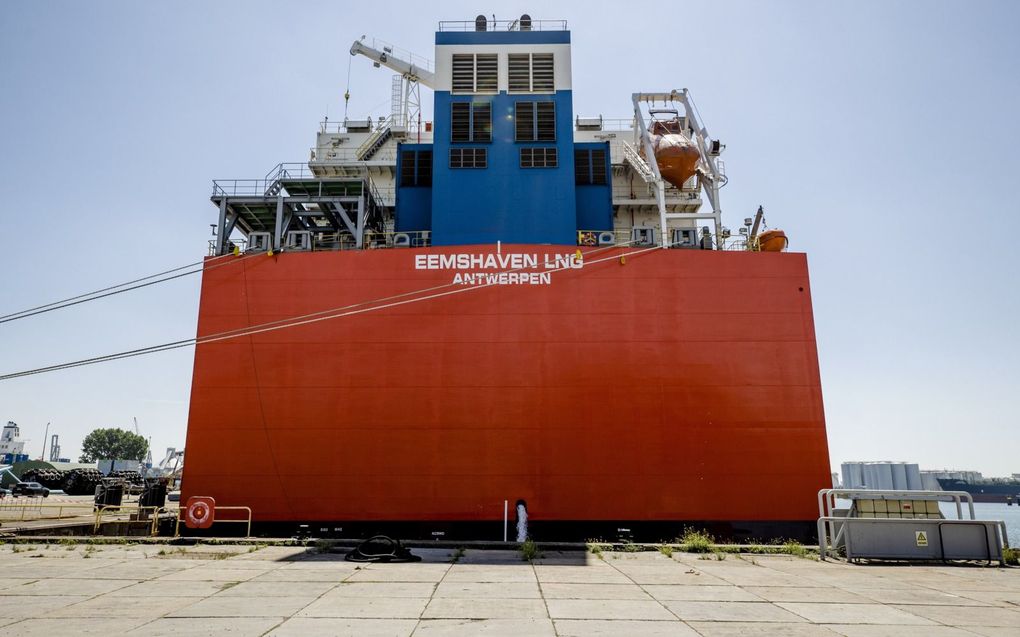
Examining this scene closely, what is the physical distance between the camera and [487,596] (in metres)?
7.64

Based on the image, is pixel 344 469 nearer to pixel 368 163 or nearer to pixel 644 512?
pixel 644 512


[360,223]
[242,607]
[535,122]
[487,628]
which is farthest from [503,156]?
[487,628]

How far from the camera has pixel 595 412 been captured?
46.9 ft

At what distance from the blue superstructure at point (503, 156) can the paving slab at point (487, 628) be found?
38.7 ft

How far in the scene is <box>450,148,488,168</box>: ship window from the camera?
57.3 feet

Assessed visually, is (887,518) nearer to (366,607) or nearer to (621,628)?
(621,628)

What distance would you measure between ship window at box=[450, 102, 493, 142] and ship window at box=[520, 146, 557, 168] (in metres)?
1.22

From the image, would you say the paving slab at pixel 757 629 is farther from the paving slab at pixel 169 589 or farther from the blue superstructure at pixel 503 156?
the blue superstructure at pixel 503 156

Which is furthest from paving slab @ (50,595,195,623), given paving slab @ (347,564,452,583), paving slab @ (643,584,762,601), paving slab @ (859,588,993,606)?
paving slab @ (859,588,993,606)

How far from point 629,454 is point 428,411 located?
5053mm

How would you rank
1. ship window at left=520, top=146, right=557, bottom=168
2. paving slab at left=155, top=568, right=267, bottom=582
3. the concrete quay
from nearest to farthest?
the concrete quay < paving slab at left=155, top=568, right=267, bottom=582 < ship window at left=520, top=146, right=557, bottom=168

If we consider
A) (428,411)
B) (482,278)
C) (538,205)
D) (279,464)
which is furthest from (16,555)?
(538,205)

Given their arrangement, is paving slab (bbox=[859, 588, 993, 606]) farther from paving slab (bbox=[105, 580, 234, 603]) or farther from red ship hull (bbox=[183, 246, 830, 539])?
paving slab (bbox=[105, 580, 234, 603])

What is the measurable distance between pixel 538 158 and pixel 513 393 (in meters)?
7.41
